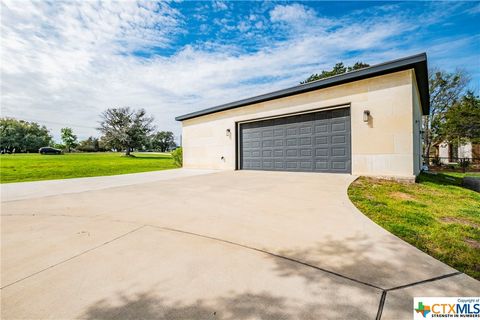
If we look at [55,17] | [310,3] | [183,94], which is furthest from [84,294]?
[183,94]

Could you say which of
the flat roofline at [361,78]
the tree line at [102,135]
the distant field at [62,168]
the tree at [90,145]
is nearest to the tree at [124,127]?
the tree line at [102,135]

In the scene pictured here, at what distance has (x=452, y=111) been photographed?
15695 mm

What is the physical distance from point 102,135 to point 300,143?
33.5m

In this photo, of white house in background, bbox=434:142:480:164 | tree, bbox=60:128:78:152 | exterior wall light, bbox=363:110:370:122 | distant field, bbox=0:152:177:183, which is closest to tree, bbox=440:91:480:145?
white house in background, bbox=434:142:480:164

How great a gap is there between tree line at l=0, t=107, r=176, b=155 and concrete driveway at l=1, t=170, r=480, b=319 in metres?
30.9

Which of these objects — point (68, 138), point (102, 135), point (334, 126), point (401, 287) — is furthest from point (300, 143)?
point (68, 138)

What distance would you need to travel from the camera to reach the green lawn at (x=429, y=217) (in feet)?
6.93

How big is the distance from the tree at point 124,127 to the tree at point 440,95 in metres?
34.6

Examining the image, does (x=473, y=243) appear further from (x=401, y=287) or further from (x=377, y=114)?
(x=377, y=114)

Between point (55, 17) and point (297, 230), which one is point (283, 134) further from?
point (55, 17)

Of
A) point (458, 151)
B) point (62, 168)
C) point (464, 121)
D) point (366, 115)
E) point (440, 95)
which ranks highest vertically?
point (440, 95)

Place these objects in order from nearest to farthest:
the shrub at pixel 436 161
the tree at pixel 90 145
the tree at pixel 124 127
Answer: the shrub at pixel 436 161
the tree at pixel 124 127
the tree at pixel 90 145

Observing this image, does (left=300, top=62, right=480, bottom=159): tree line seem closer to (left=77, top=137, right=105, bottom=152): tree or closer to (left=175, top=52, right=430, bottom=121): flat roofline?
(left=175, top=52, right=430, bottom=121): flat roofline

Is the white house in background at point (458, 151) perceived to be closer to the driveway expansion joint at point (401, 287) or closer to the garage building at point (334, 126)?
the garage building at point (334, 126)
